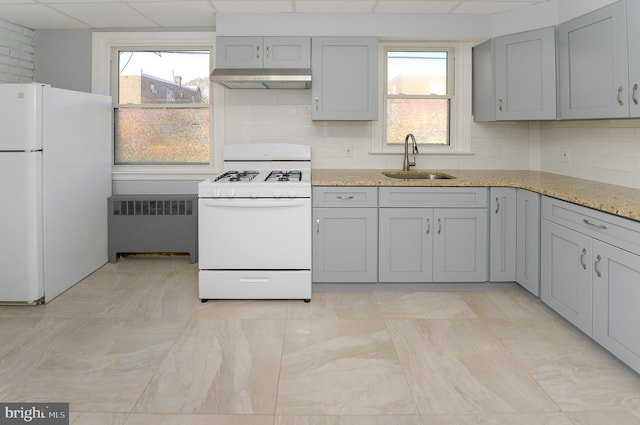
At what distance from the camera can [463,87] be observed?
457cm

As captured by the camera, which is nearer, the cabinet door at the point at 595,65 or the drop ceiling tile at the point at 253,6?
the cabinet door at the point at 595,65

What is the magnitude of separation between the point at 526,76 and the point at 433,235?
1.39m

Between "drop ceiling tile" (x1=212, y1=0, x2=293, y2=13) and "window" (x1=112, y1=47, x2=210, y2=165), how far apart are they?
809mm

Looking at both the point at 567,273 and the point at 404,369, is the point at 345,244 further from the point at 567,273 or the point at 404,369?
the point at 567,273

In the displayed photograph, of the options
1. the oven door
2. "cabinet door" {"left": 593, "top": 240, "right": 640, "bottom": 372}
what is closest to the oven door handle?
the oven door

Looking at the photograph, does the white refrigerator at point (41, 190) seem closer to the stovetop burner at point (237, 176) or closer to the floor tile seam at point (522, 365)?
the stovetop burner at point (237, 176)

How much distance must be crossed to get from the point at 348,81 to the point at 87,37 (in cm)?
244

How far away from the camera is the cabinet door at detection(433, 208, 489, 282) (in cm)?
385

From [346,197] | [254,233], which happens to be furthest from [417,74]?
[254,233]

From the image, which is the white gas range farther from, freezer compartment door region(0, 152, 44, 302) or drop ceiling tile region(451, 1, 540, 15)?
drop ceiling tile region(451, 1, 540, 15)

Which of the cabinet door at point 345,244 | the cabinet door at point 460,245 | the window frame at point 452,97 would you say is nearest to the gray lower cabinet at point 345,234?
the cabinet door at point 345,244

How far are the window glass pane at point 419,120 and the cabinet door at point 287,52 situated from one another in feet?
2.92

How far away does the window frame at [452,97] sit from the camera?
4539 millimetres

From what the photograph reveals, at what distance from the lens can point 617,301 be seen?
2.55 meters
